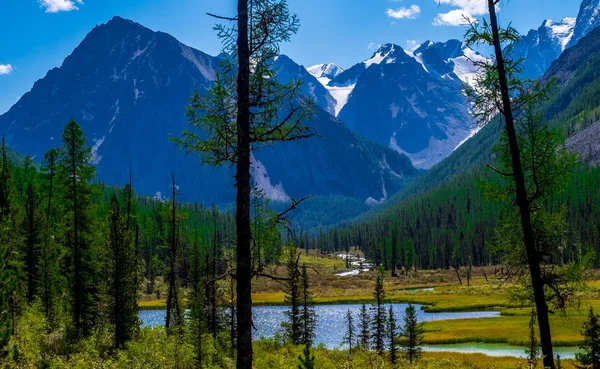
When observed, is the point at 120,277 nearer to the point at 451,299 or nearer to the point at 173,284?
the point at 173,284

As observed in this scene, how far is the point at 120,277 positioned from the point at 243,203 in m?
31.3

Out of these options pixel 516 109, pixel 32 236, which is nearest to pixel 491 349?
pixel 516 109

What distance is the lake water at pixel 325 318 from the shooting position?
6529cm

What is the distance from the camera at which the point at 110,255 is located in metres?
37.9

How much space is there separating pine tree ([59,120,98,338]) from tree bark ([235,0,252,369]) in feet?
102

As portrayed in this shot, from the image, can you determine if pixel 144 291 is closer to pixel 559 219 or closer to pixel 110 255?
pixel 110 255

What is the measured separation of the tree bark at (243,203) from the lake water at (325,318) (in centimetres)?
4805

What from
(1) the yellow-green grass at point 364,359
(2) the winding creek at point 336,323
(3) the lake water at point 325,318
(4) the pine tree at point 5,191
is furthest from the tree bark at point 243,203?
(3) the lake water at point 325,318

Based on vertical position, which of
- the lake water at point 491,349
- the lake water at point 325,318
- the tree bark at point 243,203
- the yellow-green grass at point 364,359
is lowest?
the lake water at point 325,318

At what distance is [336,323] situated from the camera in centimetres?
7612

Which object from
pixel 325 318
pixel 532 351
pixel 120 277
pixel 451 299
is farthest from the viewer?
pixel 451 299

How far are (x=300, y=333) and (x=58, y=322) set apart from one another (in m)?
22.3

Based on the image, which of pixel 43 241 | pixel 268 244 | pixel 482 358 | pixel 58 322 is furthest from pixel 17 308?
pixel 482 358

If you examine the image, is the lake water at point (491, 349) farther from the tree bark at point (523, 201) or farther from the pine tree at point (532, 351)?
the tree bark at point (523, 201)
